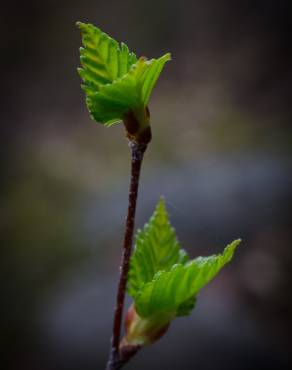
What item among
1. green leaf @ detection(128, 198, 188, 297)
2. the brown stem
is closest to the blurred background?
green leaf @ detection(128, 198, 188, 297)

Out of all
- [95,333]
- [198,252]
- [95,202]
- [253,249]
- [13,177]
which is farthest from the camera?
[13,177]

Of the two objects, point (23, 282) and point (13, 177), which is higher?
point (13, 177)

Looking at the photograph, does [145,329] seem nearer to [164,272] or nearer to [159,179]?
[164,272]

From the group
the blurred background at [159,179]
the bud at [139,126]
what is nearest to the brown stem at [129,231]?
the bud at [139,126]

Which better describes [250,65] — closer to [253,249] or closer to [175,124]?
[175,124]

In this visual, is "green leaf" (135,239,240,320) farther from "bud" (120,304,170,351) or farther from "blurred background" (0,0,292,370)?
"blurred background" (0,0,292,370)

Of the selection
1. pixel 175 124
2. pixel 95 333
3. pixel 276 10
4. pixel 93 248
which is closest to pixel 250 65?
pixel 276 10
